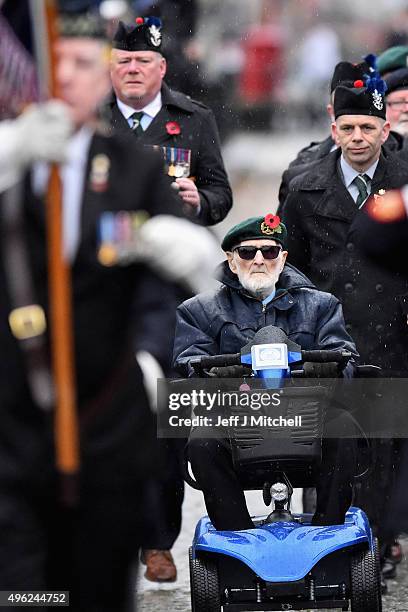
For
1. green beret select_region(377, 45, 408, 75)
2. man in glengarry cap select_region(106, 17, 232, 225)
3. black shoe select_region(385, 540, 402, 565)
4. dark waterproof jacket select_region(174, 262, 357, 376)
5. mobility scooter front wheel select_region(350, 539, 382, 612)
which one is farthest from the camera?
green beret select_region(377, 45, 408, 75)

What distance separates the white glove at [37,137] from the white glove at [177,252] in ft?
1.13

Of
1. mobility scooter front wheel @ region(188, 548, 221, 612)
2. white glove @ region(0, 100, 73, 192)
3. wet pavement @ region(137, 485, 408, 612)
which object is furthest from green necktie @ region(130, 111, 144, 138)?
white glove @ region(0, 100, 73, 192)

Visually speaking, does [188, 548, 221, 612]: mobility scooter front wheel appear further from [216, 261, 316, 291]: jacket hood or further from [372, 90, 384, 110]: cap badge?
[372, 90, 384, 110]: cap badge

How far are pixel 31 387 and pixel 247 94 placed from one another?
26.3 metres

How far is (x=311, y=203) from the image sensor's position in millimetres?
9094

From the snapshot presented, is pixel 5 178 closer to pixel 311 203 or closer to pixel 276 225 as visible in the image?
pixel 276 225

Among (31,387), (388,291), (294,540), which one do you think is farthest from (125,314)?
(388,291)

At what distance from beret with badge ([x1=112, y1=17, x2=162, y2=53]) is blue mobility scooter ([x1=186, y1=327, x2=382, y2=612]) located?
2.01m

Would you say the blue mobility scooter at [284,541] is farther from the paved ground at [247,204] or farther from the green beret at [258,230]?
the paved ground at [247,204]

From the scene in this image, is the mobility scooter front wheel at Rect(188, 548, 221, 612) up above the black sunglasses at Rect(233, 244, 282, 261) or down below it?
below

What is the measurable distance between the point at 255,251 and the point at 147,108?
1368mm

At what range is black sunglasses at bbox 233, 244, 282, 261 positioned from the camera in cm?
809

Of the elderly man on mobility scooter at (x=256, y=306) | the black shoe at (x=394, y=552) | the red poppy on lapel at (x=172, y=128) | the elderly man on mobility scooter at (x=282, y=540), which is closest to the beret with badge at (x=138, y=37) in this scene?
the red poppy on lapel at (x=172, y=128)

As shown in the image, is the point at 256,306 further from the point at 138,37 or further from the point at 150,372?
the point at 150,372
